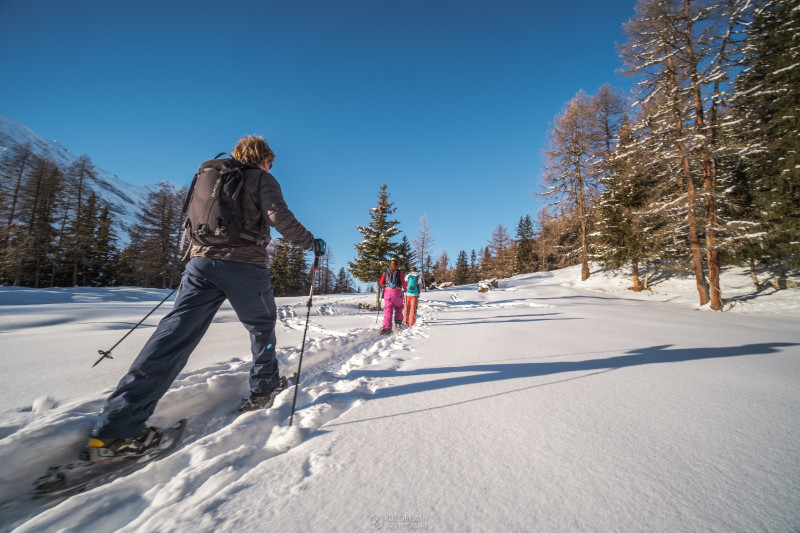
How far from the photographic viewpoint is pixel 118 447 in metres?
1.50

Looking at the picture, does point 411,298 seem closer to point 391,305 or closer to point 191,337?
point 391,305

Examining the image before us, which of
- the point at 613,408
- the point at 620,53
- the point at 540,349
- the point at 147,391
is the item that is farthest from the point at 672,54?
the point at 147,391

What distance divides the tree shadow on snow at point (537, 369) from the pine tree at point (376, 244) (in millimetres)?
15859

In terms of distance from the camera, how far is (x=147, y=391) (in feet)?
→ 5.45

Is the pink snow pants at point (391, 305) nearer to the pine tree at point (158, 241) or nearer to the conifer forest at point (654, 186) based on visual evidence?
the conifer forest at point (654, 186)

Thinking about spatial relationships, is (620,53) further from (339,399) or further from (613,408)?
(339,399)

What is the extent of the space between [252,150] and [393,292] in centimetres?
440

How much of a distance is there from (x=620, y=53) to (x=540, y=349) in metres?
12.8

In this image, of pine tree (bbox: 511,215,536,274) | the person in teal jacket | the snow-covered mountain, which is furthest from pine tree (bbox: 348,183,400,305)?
the snow-covered mountain

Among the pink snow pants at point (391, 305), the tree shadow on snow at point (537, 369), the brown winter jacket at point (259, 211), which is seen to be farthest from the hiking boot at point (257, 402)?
the pink snow pants at point (391, 305)

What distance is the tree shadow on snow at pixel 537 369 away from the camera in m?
2.41

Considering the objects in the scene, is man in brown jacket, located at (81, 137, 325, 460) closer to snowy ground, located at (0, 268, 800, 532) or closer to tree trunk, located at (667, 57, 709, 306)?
snowy ground, located at (0, 268, 800, 532)

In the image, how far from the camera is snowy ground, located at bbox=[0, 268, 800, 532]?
100 cm

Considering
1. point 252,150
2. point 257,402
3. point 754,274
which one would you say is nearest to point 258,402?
point 257,402
